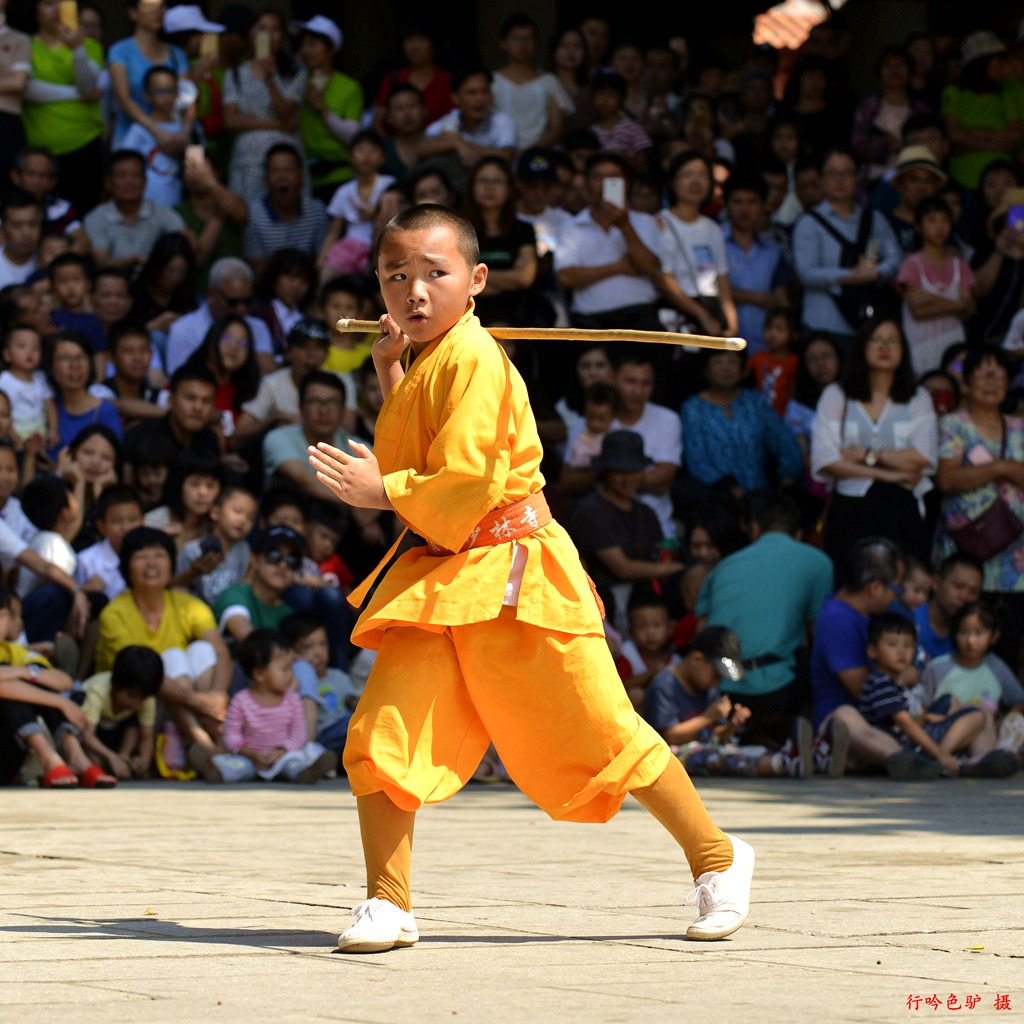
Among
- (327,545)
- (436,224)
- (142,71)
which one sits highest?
(436,224)

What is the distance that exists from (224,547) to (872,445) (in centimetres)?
339

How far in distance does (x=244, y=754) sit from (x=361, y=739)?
4.79 metres

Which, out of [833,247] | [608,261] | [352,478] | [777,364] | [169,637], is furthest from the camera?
[833,247]

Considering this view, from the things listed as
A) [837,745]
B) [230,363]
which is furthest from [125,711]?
[837,745]

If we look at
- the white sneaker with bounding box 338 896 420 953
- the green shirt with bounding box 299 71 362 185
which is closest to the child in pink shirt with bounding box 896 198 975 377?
the green shirt with bounding box 299 71 362 185

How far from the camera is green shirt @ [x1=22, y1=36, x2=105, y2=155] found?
36.3 ft

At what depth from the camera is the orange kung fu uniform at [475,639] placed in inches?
148

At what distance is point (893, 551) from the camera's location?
8.84 metres

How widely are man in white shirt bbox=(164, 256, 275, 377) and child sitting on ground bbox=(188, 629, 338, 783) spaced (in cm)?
250

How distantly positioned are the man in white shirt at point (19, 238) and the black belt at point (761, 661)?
4626 mm

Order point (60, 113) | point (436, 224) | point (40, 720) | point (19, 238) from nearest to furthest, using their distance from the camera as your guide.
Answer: point (436, 224) < point (40, 720) < point (19, 238) < point (60, 113)

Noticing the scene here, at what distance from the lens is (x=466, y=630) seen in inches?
151

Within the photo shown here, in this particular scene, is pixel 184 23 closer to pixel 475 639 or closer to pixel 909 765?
pixel 909 765

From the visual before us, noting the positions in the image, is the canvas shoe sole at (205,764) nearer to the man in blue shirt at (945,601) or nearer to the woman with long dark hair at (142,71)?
the man in blue shirt at (945,601)
